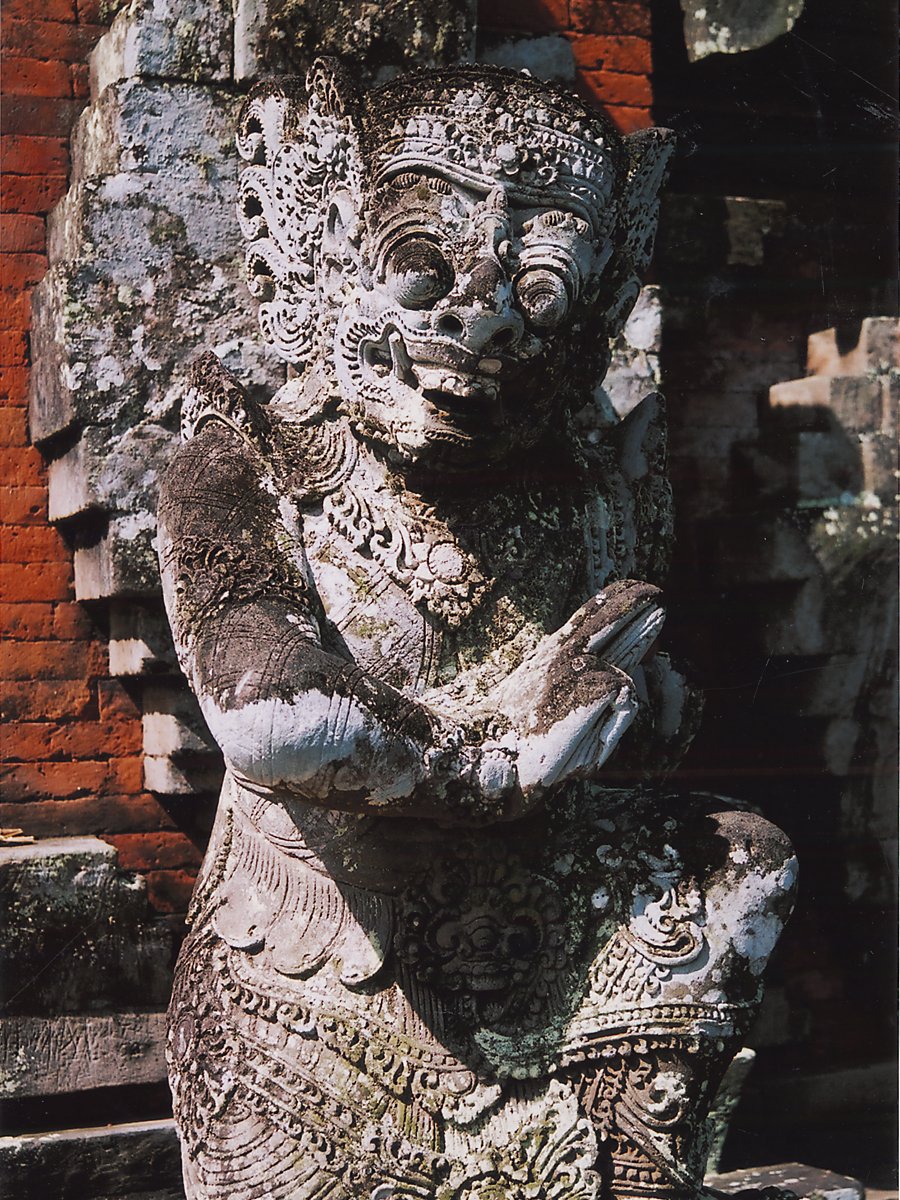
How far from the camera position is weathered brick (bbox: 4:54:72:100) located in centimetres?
468

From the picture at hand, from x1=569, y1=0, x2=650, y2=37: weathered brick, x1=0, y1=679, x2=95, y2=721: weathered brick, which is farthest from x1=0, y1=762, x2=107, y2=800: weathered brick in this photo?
x1=569, y1=0, x2=650, y2=37: weathered brick

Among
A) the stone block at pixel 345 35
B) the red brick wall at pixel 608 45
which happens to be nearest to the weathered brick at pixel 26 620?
the stone block at pixel 345 35

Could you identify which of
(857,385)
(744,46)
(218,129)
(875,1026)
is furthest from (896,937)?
(218,129)

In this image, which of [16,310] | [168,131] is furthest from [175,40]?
[16,310]

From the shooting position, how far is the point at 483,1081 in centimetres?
322

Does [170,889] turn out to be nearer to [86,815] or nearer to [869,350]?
[86,815]

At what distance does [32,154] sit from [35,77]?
0.20 metres

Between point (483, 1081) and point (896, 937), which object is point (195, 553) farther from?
point (896, 937)

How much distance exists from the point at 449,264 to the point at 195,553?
71 cm

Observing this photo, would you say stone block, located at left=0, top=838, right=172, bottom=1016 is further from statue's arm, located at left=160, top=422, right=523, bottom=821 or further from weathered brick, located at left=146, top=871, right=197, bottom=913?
statue's arm, located at left=160, top=422, right=523, bottom=821

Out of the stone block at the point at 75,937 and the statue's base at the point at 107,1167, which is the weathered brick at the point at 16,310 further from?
the statue's base at the point at 107,1167

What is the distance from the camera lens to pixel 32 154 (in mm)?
4711

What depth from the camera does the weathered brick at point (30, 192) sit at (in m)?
4.70

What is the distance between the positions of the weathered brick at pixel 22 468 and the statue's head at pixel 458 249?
150cm
